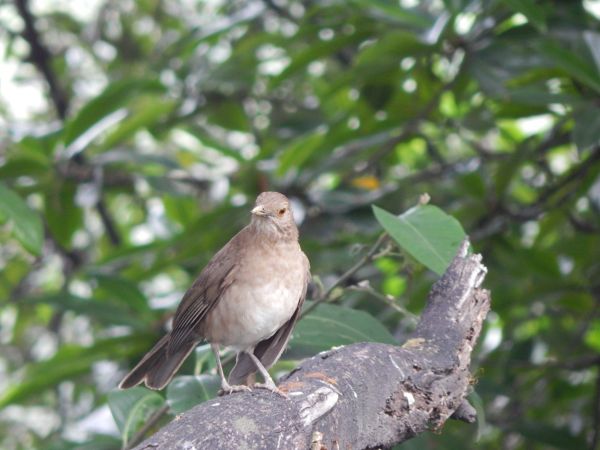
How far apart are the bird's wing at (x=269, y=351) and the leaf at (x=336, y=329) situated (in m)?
Result: 0.15

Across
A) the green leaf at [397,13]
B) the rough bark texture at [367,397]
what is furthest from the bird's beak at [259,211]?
the green leaf at [397,13]

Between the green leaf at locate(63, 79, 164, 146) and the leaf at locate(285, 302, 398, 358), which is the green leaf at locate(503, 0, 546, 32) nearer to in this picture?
the leaf at locate(285, 302, 398, 358)

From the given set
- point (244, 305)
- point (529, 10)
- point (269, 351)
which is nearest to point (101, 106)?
point (244, 305)

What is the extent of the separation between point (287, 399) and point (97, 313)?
7.57 ft

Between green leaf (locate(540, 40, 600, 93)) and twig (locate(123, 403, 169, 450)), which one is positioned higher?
green leaf (locate(540, 40, 600, 93))

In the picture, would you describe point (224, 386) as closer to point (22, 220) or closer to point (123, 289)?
point (22, 220)

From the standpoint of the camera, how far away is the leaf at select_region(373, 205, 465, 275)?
2887 mm

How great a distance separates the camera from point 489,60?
441 centimetres

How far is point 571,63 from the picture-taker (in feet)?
12.8

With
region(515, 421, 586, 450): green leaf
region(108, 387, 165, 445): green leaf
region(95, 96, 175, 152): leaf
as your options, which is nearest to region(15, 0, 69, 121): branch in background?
region(95, 96, 175, 152): leaf

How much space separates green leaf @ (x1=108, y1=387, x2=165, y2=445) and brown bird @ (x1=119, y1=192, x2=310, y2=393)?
0.17 meters

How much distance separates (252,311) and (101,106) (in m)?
1.65

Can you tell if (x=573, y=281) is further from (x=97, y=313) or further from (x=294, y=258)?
(x=97, y=313)

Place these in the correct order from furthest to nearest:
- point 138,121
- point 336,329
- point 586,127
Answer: point 138,121 → point 586,127 → point 336,329
